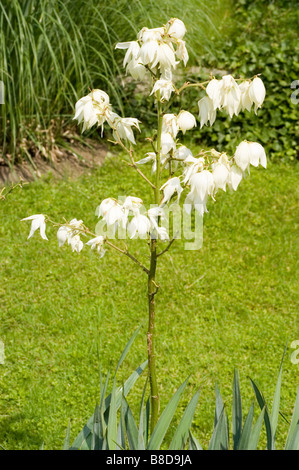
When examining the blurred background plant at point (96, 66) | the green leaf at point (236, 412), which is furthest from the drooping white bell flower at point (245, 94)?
the blurred background plant at point (96, 66)

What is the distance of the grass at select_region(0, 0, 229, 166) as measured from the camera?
4.86 metres

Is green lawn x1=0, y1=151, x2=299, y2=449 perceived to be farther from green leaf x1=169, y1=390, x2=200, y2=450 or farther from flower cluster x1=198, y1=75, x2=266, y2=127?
flower cluster x1=198, y1=75, x2=266, y2=127

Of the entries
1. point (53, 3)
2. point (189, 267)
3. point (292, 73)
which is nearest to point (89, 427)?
point (189, 267)

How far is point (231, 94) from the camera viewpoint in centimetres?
206

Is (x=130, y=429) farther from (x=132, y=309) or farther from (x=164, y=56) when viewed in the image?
(x=132, y=309)

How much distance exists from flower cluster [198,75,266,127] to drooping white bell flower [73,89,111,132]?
1.03ft

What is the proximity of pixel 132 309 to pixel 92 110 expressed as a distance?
207 cm

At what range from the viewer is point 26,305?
406cm

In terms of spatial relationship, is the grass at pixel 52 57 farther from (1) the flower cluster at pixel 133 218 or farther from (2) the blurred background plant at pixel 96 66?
(1) the flower cluster at pixel 133 218

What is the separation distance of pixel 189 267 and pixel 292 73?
7.55 ft

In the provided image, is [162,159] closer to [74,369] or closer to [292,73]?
[74,369]

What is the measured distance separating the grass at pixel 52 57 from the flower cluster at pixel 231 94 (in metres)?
2.80

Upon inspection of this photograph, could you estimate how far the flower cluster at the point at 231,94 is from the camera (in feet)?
6.68

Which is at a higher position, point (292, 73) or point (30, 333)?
point (292, 73)
